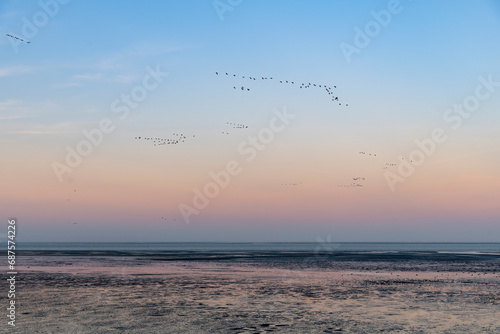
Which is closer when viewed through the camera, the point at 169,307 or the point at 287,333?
the point at 287,333

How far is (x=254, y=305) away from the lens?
31578 mm

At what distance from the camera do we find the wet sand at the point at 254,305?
24984 millimetres

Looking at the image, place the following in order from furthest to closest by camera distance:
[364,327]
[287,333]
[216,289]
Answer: [216,289] < [364,327] < [287,333]

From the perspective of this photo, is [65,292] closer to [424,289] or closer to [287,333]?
[287,333]

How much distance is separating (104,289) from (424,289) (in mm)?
24342

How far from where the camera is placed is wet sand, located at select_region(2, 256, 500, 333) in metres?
25.0

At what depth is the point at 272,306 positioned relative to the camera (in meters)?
31.2

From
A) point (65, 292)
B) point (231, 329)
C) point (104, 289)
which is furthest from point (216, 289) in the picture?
point (231, 329)

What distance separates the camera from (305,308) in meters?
30.6

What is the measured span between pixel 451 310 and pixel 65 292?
25.5 m

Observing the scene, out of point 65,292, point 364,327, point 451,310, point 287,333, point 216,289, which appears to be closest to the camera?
point 287,333

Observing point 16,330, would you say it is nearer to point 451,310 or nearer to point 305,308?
point 305,308

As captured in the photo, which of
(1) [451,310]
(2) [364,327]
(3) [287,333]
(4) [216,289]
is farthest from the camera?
(4) [216,289]

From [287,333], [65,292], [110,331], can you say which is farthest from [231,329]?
[65,292]
